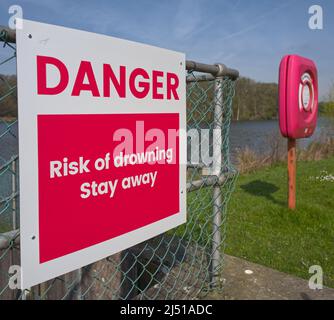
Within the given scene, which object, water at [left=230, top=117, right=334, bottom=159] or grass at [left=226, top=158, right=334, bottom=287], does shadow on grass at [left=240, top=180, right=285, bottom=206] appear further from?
water at [left=230, top=117, right=334, bottom=159]

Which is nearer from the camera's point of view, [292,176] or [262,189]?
[292,176]

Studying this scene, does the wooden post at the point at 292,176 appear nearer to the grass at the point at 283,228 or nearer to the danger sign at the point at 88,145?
the grass at the point at 283,228

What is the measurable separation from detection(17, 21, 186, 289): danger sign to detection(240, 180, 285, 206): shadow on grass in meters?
4.11

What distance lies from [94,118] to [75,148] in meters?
0.13

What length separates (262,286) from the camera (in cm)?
235

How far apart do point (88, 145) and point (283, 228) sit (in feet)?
11.3

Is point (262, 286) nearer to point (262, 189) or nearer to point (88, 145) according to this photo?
point (88, 145)

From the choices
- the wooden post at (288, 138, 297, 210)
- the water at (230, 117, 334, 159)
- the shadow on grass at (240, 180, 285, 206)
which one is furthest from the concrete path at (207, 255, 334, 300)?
the water at (230, 117, 334, 159)

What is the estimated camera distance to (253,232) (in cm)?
417

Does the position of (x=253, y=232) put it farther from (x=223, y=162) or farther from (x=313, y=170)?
(x=313, y=170)

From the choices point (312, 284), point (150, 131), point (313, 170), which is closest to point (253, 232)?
point (312, 284)

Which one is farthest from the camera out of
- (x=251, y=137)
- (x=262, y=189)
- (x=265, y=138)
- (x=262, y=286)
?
(x=251, y=137)

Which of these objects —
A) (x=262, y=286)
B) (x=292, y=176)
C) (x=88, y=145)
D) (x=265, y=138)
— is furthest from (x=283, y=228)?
(x=265, y=138)

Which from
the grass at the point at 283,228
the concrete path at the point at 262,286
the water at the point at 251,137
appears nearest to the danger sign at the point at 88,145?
the water at the point at 251,137
